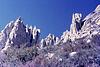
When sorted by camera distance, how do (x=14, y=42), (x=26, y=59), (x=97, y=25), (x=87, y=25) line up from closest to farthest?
1. (x=26, y=59)
2. (x=97, y=25)
3. (x=87, y=25)
4. (x=14, y=42)

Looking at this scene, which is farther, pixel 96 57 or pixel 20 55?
pixel 20 55

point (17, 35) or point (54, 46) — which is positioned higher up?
point (17, 35)

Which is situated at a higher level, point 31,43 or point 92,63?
point 31,43

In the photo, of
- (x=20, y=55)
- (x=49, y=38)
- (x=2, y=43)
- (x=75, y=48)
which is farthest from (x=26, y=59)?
(x=49, y=38)

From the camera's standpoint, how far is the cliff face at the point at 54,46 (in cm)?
4153

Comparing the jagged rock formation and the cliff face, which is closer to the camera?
the cliff face

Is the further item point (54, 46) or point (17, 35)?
point (17, 35)

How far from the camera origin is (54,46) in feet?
188

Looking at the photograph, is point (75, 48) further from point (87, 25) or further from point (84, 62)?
point (87, 25)

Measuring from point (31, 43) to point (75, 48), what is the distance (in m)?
29.3

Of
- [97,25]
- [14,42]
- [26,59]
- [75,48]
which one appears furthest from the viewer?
[14,42]

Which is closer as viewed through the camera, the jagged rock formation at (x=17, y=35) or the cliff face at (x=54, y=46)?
the cliff face at (x=54, y=46)

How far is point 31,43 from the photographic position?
75688 mm

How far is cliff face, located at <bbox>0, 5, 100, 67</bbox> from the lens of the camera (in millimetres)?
41531
